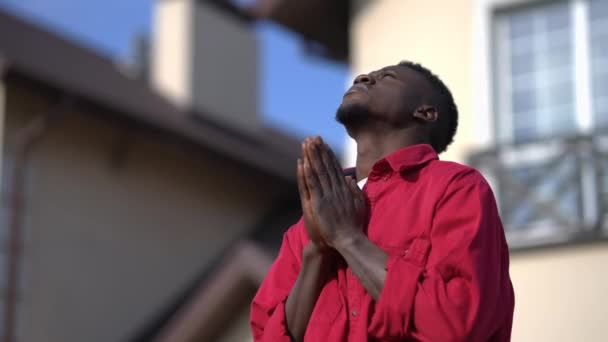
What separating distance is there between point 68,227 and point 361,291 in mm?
11730

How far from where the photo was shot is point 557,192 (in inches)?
411

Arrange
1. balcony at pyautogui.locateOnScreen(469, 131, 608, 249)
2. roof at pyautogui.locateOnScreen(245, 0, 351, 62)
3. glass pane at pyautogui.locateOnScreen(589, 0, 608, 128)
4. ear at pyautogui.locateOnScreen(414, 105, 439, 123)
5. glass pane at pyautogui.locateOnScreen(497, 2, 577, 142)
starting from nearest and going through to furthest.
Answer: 1. ear at pyautogui.locateOnScreen(414, 105, 439, 123)
2. balcony at pyautogui.locateOnScreen(469, 131, 608, 249)
3. glass pane at pyautogui.locateOnScreen(589, 0, 608, 128)
4. glass pane at pyautogui.locateOnScreen(497, 2, 577, 142)
5. roof at pyautogui.locateOnScreen(245, 0, 351, 62)

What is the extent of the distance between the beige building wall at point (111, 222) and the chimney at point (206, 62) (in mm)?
912

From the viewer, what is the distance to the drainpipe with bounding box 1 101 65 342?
1448 cm

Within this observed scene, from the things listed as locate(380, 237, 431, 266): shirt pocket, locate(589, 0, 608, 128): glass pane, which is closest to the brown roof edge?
locate(589, 0, 608, 128): glass pane

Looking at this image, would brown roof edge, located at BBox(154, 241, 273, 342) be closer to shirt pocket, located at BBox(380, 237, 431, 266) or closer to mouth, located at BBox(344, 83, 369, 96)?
mouth, located at BBox(344, 83, 369, 96)

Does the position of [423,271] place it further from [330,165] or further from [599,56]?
[599,56]

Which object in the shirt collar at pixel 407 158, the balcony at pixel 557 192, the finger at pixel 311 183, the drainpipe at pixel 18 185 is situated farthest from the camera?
the drainpipe at pixel 18 185

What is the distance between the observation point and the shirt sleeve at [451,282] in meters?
3.58

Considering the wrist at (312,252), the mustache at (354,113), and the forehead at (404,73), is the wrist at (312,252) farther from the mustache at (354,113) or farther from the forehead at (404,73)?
the forehead at (404,73)

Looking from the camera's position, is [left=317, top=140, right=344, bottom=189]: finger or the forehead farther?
the forehead

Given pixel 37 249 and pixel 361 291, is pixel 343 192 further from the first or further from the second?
pixel 37 249

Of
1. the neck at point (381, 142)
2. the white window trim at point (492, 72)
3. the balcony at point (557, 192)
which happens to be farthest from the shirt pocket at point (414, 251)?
the white window trim at point (492, 72)

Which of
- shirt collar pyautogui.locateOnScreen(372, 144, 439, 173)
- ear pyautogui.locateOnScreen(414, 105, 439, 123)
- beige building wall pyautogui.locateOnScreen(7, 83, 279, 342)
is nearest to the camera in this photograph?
shirt collar pyautogui.locateOnScreen(372, 144, 439, 173)
